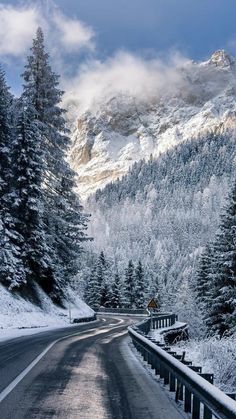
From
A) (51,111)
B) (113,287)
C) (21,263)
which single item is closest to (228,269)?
(21,263)

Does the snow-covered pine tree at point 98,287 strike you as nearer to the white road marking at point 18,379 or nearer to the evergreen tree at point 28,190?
the evergreen tree at point 28,190

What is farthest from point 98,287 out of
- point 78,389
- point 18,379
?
point 78,389

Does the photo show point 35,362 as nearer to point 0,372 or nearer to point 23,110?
point 0,372

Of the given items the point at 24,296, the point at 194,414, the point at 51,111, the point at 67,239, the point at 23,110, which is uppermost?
the point at 51,111

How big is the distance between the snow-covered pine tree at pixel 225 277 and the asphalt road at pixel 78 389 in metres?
17.6

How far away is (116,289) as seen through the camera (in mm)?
81125

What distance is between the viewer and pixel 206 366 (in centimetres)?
1216

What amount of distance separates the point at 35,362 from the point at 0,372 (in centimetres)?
210

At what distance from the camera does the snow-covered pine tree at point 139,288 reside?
80.5m

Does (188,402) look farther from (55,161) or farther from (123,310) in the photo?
(123,310)

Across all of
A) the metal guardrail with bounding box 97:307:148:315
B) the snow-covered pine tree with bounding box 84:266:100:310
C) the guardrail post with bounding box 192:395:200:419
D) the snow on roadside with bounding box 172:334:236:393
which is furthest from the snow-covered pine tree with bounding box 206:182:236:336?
the snow-covered pine tree with bounding box 84:266:100:310

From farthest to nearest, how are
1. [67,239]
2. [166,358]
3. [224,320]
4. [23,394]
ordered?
[67,239]
[224,320]
[166,358]
[23,394]

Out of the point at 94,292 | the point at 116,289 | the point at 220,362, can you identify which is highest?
the point at 116,289

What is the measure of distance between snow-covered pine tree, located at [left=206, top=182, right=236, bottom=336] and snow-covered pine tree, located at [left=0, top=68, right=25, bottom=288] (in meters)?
12.1
